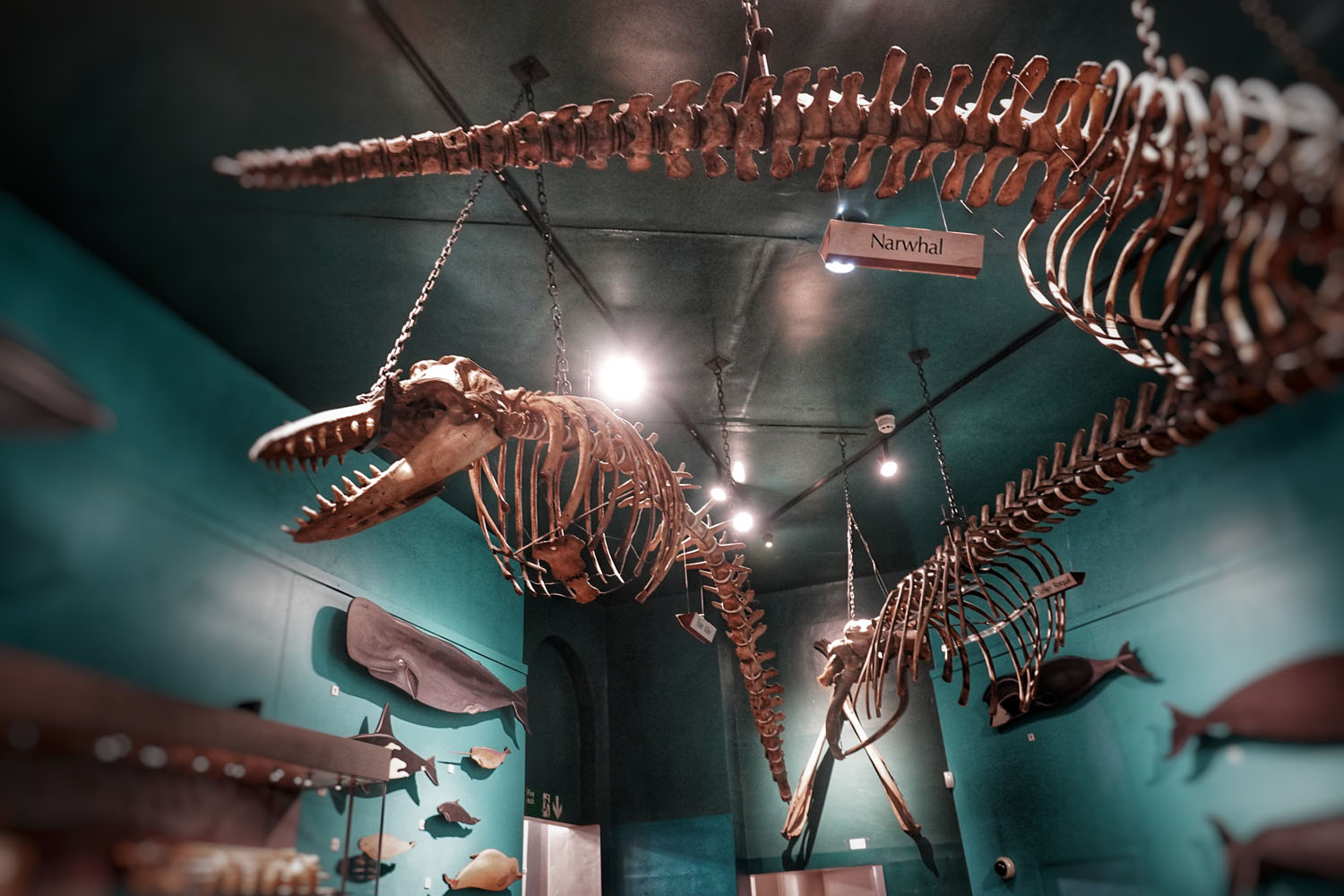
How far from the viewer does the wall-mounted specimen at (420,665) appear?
4.55 meters

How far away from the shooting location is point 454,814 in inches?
211

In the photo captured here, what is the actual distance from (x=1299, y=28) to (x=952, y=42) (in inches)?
83.7

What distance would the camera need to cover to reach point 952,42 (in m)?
3.39

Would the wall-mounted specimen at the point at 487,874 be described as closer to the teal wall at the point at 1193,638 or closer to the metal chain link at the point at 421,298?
the teal wall at the point at 1193,638

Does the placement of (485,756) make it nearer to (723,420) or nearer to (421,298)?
(723,420)

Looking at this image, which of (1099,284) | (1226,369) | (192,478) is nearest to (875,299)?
(1099,284)

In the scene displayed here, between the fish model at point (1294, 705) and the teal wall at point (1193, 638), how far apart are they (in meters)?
0.03

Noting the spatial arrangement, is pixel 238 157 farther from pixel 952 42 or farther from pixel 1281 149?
pixel 952 42

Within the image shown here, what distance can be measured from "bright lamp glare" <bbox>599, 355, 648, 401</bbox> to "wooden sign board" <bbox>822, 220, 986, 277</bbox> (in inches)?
83.4

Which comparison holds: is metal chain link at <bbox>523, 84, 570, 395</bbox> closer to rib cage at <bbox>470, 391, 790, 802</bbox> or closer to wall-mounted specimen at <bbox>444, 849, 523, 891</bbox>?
rib cage at <bbox>470, 391, 790, 802</bbox>

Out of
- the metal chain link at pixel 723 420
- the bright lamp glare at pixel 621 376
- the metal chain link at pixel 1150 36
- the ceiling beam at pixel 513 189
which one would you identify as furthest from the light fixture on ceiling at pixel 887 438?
the metal chain link at pixel 1150 36

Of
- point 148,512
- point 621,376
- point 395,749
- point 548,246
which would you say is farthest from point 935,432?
point 148,512

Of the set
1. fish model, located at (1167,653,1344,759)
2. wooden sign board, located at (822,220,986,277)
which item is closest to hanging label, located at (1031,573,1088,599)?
fish model, located at (1167,653,1344,759)

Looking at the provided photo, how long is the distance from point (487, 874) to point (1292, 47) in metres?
6.18
